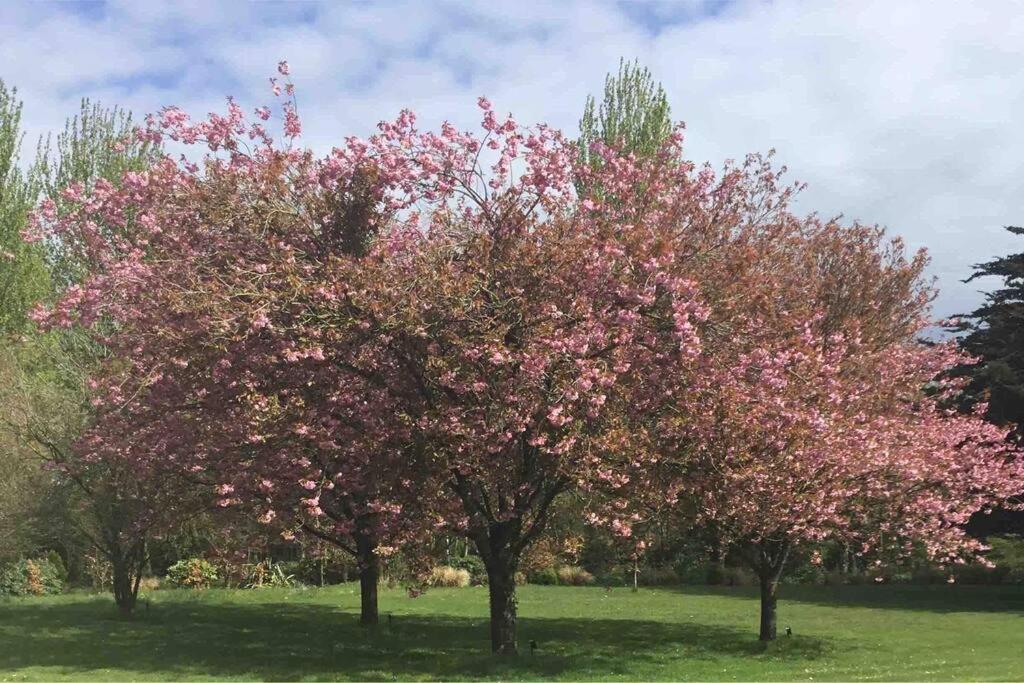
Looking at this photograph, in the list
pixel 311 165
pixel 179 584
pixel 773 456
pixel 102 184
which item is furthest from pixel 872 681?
pixel 179 584

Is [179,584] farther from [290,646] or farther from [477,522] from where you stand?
[477,522]

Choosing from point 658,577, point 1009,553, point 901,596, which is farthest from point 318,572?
point 1009,553

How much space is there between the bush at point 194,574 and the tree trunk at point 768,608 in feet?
71.0

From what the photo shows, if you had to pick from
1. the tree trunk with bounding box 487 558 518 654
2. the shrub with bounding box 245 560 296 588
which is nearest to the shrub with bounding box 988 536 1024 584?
the tree trunk with bounding box 487 558 518 654

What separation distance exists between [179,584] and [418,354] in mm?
24933

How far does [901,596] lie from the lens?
31828 millimetres

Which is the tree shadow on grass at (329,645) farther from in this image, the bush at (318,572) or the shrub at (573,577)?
the shrub at (573,577)

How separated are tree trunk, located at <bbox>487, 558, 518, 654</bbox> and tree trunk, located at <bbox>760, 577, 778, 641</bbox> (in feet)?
19.8

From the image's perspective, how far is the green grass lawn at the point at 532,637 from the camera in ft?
54.2

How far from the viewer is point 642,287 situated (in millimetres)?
15164

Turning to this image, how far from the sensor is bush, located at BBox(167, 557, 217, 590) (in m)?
35.3

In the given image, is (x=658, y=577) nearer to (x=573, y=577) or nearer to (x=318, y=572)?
(x=573, y=577)

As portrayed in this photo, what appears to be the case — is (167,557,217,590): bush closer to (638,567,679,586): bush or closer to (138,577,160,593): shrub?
(138,577,160,593): shrub

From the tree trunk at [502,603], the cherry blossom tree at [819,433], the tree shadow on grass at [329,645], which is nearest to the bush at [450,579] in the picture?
the tree shadow on grass at [329,645]
